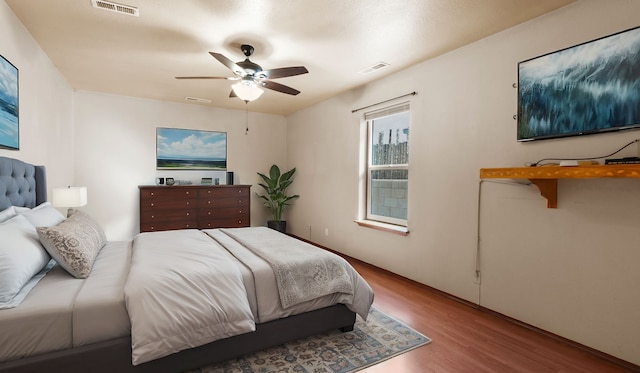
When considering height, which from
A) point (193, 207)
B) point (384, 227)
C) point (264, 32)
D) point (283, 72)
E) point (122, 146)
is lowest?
point (384, 227)

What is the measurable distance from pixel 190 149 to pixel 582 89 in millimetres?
5422

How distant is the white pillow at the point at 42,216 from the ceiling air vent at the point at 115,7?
166cm

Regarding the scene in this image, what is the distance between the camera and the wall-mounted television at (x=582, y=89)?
1988 millimetres

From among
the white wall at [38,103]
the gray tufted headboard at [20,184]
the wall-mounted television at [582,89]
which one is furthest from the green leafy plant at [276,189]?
the wall-mounted television at [582,89]

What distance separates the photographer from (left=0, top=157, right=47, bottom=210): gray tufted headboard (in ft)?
7.23

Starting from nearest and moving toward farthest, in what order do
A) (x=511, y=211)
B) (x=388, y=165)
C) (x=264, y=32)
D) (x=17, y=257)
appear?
(x=17, y=257)
(x=511, y=211)
(x=264, y=32)
(x=388, y=165)

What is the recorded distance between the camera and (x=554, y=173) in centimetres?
204

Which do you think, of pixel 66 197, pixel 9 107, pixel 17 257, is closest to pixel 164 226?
→ pixel 66 197

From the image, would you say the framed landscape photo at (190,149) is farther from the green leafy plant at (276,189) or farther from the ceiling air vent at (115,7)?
the ceiling air vent at (115,7)

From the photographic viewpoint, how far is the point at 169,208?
4.93 m

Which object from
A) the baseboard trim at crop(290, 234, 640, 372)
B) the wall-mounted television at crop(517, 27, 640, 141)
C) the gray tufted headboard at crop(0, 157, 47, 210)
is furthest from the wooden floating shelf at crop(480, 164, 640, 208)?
the gray tufted headboard at crop(0, 157, 47, 210)

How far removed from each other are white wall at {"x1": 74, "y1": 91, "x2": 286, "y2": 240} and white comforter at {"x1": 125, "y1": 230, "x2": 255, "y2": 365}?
137 inches

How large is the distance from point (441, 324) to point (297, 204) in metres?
3.84

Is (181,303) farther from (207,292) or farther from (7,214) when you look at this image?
(7,214)
